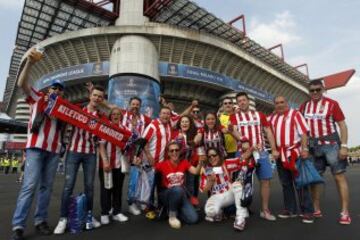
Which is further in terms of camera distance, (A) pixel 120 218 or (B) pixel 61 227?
(A) pixel 120 218

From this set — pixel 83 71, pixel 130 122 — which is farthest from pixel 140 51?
pixel 130 122

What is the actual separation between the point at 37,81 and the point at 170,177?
4033cm

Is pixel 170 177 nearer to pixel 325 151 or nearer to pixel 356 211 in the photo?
pixel 325 151

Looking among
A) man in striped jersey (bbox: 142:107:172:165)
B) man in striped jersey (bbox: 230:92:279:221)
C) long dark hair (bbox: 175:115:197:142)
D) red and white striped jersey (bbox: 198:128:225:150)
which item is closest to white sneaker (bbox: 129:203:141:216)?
man in striped jersey (bbox: 142:107:172:165)

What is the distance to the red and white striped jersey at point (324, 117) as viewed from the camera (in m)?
4.56

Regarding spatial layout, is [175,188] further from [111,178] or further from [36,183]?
[36,183]

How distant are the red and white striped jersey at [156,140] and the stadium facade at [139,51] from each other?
2133cm

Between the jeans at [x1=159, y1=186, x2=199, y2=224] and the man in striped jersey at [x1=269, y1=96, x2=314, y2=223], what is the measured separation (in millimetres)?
1532

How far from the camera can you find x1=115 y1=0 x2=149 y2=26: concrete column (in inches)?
1315

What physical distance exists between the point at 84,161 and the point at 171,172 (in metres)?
1.40

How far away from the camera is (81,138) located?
4.23 m

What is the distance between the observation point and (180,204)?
4.36 m

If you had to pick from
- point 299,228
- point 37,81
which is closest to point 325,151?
point 299,228

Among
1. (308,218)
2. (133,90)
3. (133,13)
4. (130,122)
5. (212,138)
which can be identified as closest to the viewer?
(308,218)
